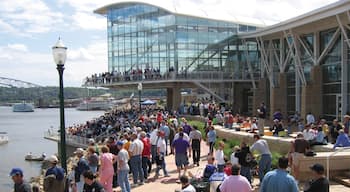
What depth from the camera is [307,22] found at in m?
30.2

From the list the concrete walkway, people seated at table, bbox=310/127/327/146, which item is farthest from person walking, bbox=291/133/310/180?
people seated at table, bbox=310/127/327/146

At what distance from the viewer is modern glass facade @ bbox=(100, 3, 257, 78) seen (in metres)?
43.5

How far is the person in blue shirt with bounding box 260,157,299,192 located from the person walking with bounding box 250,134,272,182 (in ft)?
14.5

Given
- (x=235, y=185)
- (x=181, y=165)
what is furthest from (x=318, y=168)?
(x=181, y=165)

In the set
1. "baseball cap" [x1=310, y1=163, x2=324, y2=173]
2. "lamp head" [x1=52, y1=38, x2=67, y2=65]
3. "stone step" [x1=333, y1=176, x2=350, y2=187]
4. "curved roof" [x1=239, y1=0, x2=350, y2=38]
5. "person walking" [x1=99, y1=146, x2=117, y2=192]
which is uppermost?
"curved roof" [x1=239, y1=0, x2=350, y2=38]

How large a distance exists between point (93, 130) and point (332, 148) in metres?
25.0

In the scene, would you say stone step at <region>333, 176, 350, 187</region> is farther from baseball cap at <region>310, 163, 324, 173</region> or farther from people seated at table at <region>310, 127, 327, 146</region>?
baseball cap at <region>310, 163, 324, 173</region>

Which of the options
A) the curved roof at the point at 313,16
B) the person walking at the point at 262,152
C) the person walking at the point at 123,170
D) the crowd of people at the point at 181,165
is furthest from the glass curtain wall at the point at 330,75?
the person walking at the point at 123,170

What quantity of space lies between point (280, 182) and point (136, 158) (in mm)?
7057

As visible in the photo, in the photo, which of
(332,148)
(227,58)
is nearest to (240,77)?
(227,58)

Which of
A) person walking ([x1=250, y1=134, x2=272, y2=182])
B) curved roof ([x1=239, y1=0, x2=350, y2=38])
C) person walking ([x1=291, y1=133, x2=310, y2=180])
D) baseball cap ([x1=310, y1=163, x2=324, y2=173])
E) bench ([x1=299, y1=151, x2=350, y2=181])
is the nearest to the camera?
baseball cap ([x1=310, y1=163, x2=324, y2=173])

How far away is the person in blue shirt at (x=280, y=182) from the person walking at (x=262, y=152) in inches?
174

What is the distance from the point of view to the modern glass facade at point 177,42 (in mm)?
43469

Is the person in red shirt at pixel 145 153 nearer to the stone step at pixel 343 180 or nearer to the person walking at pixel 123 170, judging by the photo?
the person walking at pixel 123 170
